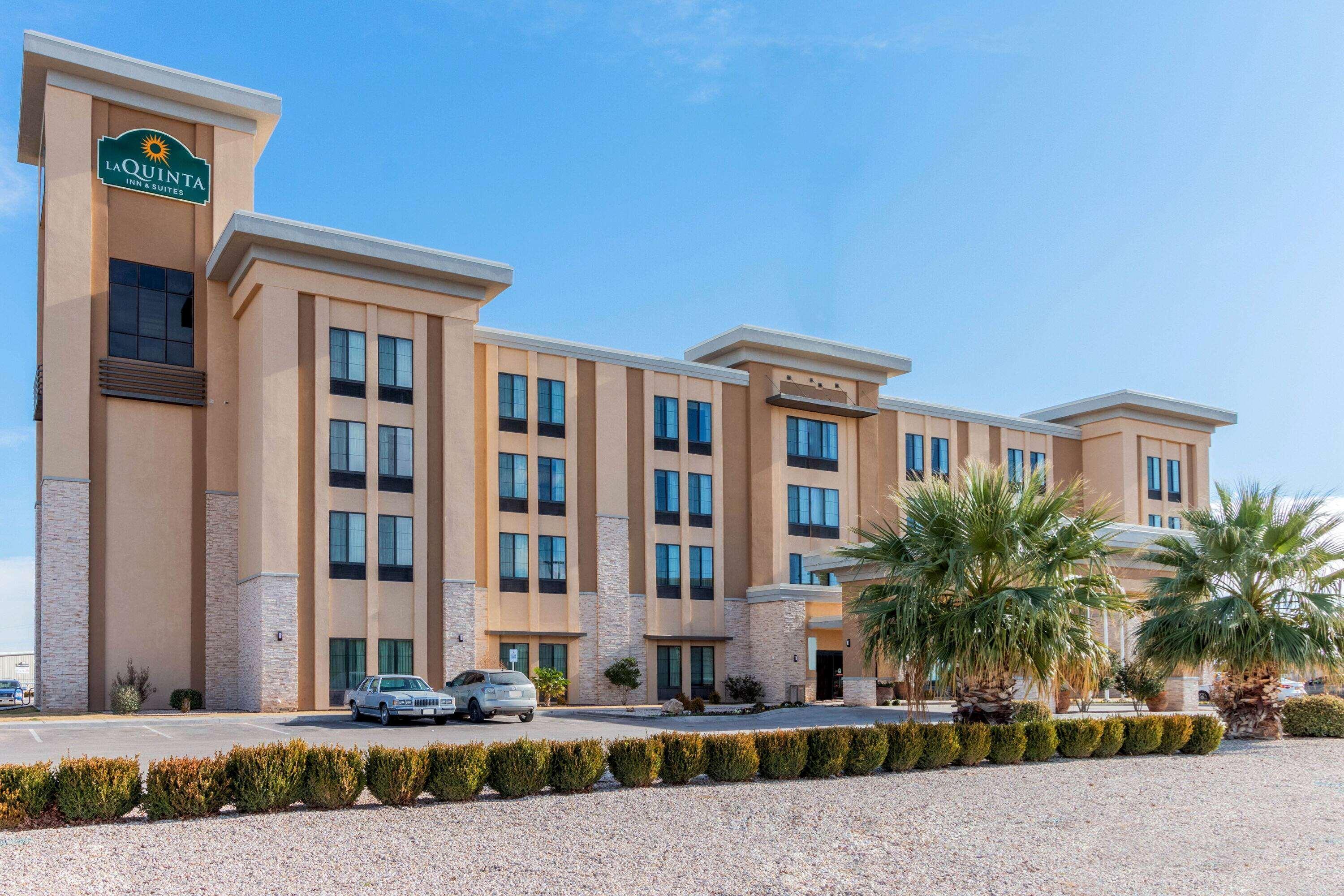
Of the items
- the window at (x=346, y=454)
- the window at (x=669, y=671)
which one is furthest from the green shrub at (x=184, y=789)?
the window at (x=669, y=671)

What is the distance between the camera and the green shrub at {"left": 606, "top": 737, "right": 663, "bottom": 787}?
15.5 metres

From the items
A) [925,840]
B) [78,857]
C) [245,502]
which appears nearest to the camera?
[78,857]

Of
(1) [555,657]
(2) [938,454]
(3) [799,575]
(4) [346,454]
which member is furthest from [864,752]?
(2) [938,454]

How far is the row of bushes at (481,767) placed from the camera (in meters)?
12.7


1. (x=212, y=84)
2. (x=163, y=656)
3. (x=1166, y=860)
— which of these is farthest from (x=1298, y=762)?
(x=212, y=84)

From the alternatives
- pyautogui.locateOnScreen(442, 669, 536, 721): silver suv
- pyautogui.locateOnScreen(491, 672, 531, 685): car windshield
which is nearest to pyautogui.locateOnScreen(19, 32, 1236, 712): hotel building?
pyautogui.locateOnScreen(442, 669, 536, 721): silver suv

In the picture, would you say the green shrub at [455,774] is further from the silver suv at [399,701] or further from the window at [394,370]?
the window at [394,370]

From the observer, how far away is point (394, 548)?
36531 mm

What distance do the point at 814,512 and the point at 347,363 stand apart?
Result: 20.4m

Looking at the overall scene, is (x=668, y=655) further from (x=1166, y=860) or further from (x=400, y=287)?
(x=1166, y=860)

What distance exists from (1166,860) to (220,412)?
108 feet

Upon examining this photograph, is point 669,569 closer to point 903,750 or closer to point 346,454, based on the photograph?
point 346,454

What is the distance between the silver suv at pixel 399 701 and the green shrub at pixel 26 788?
16442 millimetres

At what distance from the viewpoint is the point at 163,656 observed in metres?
35.2
